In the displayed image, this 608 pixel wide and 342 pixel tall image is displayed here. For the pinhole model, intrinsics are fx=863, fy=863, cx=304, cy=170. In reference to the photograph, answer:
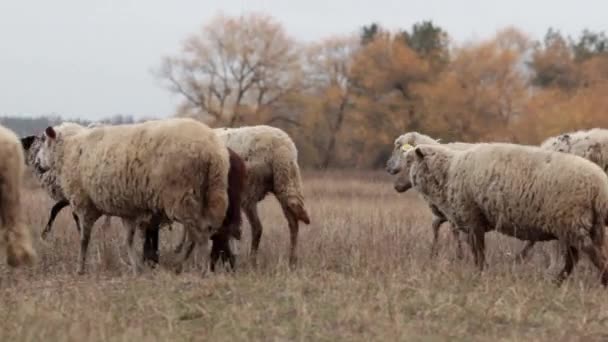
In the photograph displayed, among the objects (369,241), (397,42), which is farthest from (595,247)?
(397,42)

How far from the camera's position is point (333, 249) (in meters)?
11.0

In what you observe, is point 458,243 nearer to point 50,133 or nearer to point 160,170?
point 160,170

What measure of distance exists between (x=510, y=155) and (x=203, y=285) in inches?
143

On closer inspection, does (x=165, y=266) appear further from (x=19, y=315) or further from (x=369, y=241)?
(x=19, y=315)

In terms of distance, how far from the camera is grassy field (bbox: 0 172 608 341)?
20.8ft

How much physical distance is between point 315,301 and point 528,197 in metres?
2.84

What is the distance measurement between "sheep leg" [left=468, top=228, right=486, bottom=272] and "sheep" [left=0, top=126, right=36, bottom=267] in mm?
4732

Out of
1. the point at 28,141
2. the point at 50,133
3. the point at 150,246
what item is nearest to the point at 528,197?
the point at 150,246

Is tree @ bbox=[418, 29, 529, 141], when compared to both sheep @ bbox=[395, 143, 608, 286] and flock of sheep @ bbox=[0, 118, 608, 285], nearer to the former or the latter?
flock of sheep @ bbox=[0, 118, 608, 285]

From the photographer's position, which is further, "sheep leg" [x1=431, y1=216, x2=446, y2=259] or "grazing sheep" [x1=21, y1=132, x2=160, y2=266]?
"grazing sheep" [x1=21, y1=132, x2=160, y2=266]

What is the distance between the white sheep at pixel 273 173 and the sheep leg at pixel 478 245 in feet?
6.76

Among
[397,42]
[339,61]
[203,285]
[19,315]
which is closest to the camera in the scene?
[19,315]

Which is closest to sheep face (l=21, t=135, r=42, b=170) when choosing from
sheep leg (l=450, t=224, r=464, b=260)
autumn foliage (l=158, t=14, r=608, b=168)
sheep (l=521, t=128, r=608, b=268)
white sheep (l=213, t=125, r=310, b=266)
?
white sheep (l=213, t=125, r=310, b=266)

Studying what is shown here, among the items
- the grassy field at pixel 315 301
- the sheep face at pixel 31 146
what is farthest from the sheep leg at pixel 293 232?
the sheep face at pixel 31 146
